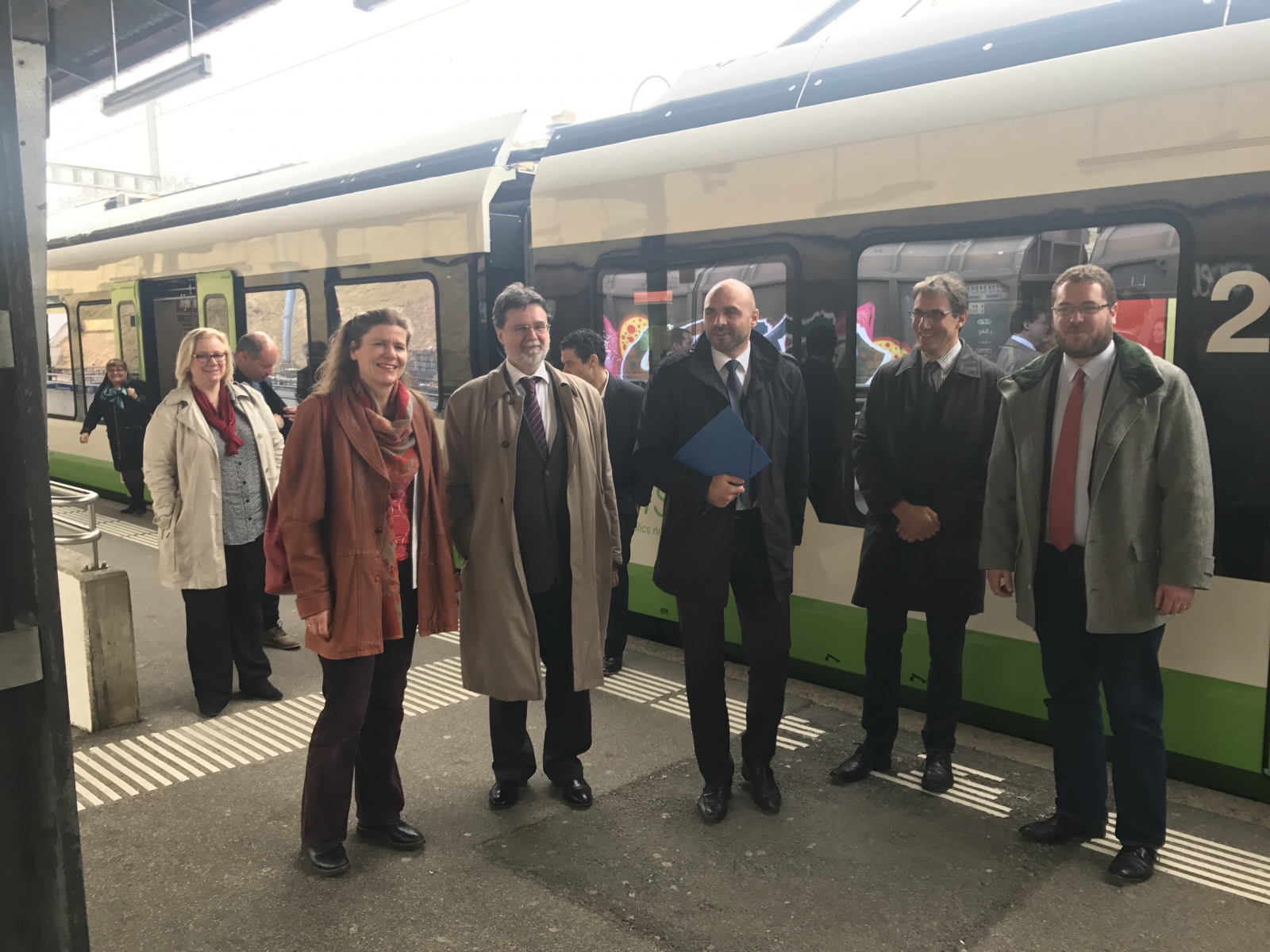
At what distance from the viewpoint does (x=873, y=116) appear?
4.24 metres

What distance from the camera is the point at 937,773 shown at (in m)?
3.81

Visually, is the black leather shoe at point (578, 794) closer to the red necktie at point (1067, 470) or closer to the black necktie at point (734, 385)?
the black necktie at point (734, 385)

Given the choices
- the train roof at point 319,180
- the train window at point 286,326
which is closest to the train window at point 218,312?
the train window at point 286,326

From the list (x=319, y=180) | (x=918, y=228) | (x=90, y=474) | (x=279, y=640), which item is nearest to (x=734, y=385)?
(x=918, y=228)

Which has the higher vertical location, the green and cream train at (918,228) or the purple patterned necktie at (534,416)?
the green and cream train at (918,228)

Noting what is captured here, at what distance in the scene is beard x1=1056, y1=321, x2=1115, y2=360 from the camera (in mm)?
3170

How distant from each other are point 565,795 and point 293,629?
307 cm

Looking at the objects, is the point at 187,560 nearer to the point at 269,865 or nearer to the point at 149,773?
the point at 149,773

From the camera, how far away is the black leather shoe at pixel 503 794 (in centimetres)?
370

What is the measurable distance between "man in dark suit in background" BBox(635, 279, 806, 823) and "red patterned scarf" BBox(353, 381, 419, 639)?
0.85 metres

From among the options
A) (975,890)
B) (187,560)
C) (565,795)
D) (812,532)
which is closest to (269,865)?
(565,795)

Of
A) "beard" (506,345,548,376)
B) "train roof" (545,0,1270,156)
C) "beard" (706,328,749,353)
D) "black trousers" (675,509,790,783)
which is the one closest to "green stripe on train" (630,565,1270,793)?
"black trousers" (675,509,790,783)

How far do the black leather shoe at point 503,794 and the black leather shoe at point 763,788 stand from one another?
2.77 ft

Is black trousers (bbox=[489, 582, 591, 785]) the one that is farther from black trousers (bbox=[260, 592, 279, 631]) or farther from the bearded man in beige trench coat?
black trousers (bbox=[260, 592, 279, 631])
